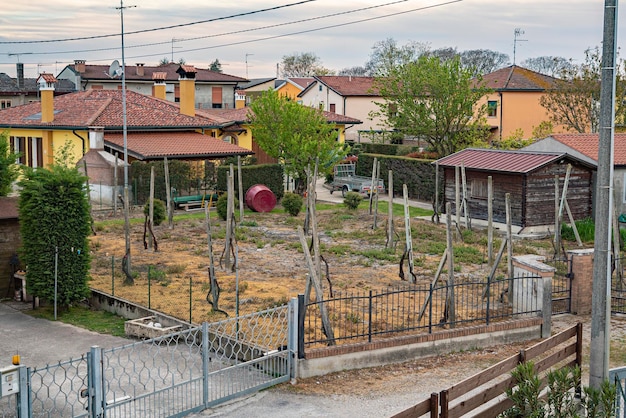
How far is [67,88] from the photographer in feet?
212

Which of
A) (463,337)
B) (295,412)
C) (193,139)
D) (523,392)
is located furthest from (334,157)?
(523,392)

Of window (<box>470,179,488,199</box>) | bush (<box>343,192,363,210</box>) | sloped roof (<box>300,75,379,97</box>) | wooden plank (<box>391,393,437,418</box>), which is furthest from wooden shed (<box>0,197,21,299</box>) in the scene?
sloped roof (<box>300,75,379,97</box>)

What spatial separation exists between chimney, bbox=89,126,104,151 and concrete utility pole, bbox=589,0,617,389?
27735mm

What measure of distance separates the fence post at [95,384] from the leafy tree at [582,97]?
113 ft

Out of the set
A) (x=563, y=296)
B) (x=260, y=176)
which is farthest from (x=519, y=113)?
(x=563, y=296)

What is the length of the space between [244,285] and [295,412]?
7585mm

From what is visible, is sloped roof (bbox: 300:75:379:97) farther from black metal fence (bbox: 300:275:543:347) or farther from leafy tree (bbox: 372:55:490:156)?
black metal fence (bbox: 300:275:543:347)

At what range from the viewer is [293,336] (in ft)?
41.9

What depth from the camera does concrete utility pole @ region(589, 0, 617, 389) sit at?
9.48 metres

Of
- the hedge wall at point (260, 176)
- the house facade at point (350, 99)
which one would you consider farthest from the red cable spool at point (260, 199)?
the house facade at point (350, 99)

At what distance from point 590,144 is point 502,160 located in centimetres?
371

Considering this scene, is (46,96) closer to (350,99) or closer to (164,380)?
(350,99)

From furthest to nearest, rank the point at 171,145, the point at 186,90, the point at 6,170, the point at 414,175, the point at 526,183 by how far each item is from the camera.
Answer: the point at 186,90, the point at 414,175, the point at 171,145, the point at 526,183, the point at 6,170

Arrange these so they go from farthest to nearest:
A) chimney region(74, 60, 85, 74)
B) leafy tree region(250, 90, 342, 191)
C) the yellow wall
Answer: chimney region(74, 60, 85, 74) < the yellow wall < leafy tree region(250, 90, 342, 191)
